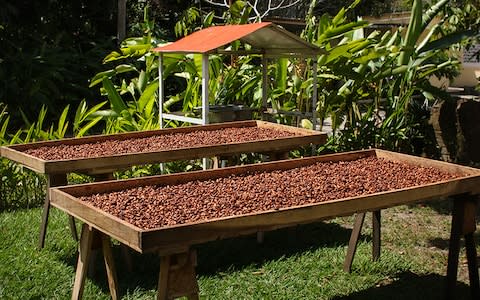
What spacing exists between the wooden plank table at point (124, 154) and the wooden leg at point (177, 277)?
166 centimetres

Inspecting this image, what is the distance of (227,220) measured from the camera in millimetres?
2881

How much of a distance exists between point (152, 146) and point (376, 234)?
5.71 ft

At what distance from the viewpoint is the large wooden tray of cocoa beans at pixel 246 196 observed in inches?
112

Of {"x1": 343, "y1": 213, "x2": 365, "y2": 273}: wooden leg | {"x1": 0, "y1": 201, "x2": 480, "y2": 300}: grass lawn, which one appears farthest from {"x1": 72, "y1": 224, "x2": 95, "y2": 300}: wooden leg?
{"x1": 343, "y1": 213, "x2": 365, "y2": 273}: wooden leg

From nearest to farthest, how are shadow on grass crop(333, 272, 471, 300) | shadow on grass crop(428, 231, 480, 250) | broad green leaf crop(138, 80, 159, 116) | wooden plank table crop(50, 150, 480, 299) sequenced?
wooden plank table crop(50, 150, 480, 299), shadow on grass crop(333, 272, 471, 300), shadow on grass crop(428, 231, 480, 250), broad green leaf crop(138, 80, 159, 116)

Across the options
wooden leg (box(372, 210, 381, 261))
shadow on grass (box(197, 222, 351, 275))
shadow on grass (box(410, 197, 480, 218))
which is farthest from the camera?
shadow on grass (box(410, 197, 480, 218))

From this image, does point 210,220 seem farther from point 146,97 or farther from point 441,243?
point 146,97

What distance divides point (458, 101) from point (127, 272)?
4.78 metres

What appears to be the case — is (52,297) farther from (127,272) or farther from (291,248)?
(291,248)

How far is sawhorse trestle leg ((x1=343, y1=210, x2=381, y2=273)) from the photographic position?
450cm

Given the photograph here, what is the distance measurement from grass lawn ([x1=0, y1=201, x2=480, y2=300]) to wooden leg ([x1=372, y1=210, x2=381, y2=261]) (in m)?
0.07

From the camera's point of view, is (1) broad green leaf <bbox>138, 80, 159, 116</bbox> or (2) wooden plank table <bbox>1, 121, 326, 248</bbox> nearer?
(2) wooden plank table <bbox>1, 121, 326, 248</bbox>

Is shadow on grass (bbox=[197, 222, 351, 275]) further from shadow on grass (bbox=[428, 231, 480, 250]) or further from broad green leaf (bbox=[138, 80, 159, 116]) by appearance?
broad green leaf (bbox=[138, 80, 159, 116])

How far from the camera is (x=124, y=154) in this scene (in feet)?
14.8
